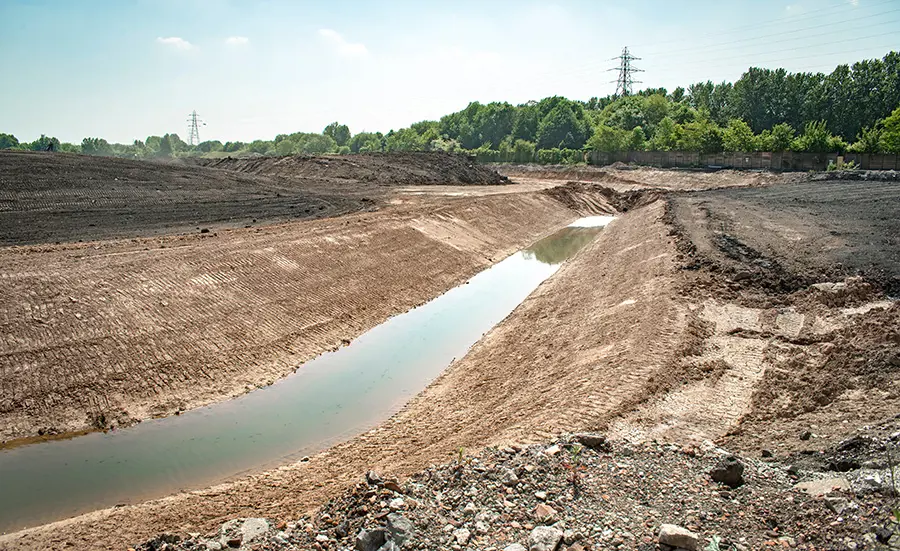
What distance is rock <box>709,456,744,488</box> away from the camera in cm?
787

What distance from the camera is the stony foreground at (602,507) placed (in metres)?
6.69

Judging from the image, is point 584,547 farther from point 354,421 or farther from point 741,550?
point 354,421

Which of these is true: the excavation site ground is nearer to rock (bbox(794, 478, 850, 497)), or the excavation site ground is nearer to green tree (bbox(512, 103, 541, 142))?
rock (bbox(794, 478, 850, 497))

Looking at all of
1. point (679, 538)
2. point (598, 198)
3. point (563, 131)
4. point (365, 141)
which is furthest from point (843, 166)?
point (365, 141)

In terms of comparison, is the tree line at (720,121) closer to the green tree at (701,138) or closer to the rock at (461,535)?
the green tree at (701,138)

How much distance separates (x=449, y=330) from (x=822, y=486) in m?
14.8

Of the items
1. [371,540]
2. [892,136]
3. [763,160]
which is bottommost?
[371,540]

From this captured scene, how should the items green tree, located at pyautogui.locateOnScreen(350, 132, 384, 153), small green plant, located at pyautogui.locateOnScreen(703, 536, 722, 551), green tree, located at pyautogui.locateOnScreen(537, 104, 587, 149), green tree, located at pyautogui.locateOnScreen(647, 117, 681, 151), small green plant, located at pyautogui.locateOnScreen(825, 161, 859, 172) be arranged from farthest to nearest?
green tree, located at pyautogui.locateOnScreen(350, 132, 384, 153)
green tree, located at pyautogui.locateOnScreen(537, 104, 587, 149)
green tree, located at pyautogui.locateOnScreen(647, 117, 681, 151)
small green plant, located at pyautogui.locateOnScreen(825, 161, 859, 172)
small green plant, located at pyautogui.locateOnScreen(703, 536, 722, 551)

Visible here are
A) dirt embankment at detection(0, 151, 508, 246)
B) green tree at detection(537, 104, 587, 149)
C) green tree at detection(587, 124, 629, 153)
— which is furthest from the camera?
green tree at detection(537, 104, 587, 149)

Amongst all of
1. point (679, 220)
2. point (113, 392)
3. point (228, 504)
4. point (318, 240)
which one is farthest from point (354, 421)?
point (679, 220)

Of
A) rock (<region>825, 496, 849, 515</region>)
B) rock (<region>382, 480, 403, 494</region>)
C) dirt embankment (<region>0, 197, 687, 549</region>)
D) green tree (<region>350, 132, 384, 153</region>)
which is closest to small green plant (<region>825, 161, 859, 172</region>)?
dirt embankment (<region>0, 197, 687, 549</region>)

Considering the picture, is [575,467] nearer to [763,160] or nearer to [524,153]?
Answer: [763,160]

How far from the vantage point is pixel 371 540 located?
7.26 meters

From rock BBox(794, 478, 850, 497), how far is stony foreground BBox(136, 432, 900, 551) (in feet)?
0.04
